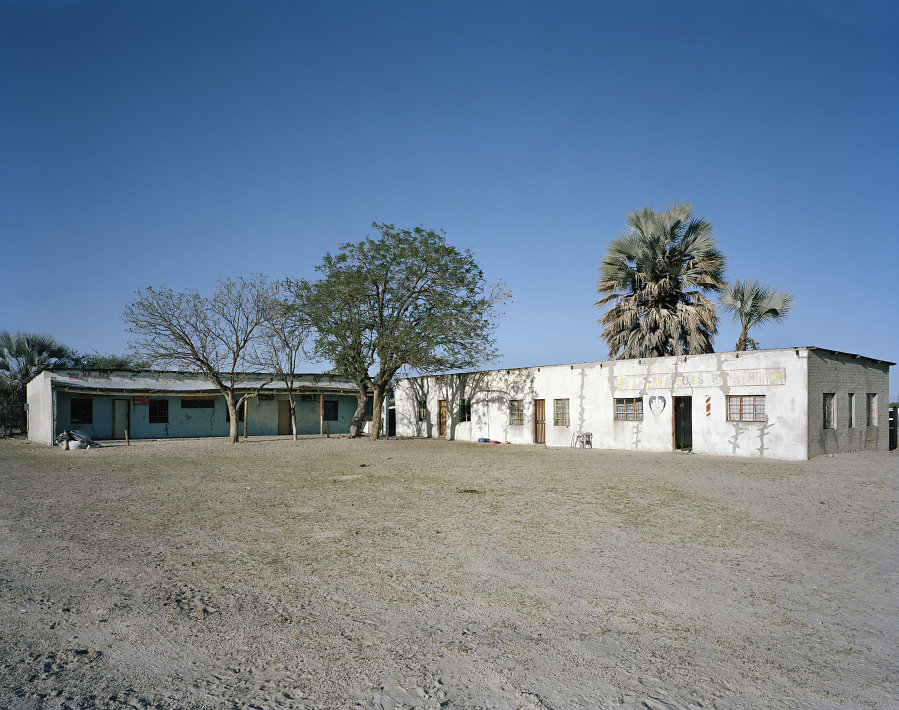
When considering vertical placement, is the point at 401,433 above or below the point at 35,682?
below

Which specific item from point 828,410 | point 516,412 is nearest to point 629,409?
point 516,412

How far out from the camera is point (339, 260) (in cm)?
2512

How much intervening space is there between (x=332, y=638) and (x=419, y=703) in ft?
3.72

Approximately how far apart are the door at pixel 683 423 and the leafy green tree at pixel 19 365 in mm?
31895

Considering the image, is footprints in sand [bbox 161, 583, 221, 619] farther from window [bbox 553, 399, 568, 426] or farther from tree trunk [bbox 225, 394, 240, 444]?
tree trunk [bbox 225, 394, 240, 444]

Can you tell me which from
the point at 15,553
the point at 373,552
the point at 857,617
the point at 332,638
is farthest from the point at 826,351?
the point at 15,553

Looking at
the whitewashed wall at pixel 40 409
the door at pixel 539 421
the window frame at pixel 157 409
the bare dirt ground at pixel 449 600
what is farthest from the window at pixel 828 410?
the whitewashed wall at pixel 40 409

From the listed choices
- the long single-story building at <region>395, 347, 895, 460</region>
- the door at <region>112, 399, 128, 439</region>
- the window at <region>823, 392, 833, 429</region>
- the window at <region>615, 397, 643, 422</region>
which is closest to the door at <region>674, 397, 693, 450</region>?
the long single-story building at <region>395, 347, 895, 460</region>

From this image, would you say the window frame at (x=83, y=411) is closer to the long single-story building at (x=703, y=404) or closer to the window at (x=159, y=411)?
the window at (x=159, y=411)

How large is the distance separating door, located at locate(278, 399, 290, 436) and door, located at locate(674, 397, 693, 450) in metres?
22.1

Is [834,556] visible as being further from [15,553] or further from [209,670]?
[15,553]

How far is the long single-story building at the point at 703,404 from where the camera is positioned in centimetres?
1783

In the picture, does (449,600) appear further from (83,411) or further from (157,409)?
(157,409)

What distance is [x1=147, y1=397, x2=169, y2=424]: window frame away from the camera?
30453 mm
